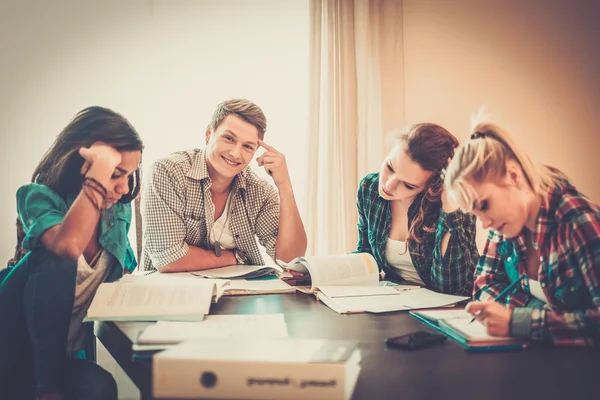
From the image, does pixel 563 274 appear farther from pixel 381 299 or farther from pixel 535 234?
pixel 381 299

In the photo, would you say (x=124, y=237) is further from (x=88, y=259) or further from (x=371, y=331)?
(x=371, y=331)

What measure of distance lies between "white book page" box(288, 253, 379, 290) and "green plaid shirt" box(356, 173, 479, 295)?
17 centimetres

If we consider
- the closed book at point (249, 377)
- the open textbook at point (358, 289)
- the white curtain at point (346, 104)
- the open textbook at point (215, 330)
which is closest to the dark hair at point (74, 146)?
the open textbook at point (215, 330)

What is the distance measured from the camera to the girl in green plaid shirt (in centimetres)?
96

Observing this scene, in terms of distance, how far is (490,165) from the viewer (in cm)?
104

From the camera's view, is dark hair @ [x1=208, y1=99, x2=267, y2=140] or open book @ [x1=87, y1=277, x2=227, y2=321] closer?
open book @ [x1=87, y1=277, x2=227, y2=321]

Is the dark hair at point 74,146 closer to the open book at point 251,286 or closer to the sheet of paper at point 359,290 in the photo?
the open book at point 251,286

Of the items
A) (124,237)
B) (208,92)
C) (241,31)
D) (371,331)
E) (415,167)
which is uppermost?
(241,31)

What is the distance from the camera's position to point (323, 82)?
264cm

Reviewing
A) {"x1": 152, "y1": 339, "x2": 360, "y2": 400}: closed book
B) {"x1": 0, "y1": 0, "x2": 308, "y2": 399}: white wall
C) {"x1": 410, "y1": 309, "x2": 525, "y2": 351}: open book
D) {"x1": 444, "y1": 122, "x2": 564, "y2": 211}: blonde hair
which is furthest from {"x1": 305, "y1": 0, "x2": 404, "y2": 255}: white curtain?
{"x1": 152, "y1": 339, "x2": 360, "y2": 400}: closed book

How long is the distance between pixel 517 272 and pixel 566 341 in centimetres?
23

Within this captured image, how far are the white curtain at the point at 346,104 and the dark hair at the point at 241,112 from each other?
0.70m

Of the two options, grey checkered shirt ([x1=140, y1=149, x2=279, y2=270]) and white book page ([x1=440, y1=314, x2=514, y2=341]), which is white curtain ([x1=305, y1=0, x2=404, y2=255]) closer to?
grey checkered shirt ([x1=140, y1=149, x2=279, y2=270])

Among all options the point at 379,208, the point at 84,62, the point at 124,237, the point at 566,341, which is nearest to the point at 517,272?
the point at 566,341
